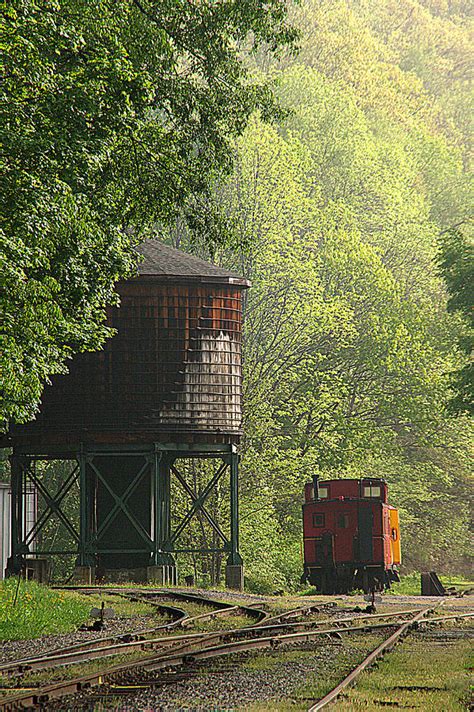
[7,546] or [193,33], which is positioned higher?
[193,33]

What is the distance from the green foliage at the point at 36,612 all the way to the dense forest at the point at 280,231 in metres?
2.81

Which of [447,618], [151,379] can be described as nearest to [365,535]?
[151,379]

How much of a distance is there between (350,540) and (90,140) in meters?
15.7

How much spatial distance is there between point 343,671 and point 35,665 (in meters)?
2.79

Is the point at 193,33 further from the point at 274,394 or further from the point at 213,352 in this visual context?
the point at 274,394

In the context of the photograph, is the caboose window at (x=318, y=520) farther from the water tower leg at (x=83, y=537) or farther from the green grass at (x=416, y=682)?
the green grass at (x=416, y=682)

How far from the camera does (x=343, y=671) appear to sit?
10.7m

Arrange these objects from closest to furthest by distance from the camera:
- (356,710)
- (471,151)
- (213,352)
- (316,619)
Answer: (356,710) < (316,619) < (213,352) < (471,151)

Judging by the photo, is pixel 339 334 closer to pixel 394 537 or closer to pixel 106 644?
pixel 394 537

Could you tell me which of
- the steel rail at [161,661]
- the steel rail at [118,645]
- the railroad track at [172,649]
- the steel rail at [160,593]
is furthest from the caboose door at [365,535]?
the steel rail at [161,661]

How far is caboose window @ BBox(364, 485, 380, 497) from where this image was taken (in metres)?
28.5

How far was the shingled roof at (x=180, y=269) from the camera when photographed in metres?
26.8

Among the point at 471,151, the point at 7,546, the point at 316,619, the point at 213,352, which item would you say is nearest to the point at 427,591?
the point at 213,352

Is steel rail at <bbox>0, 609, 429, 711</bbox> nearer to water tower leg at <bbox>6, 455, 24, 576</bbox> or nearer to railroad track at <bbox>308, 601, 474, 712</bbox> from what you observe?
railroad track at <bbox>308, 601, 474, 712</bbox>
